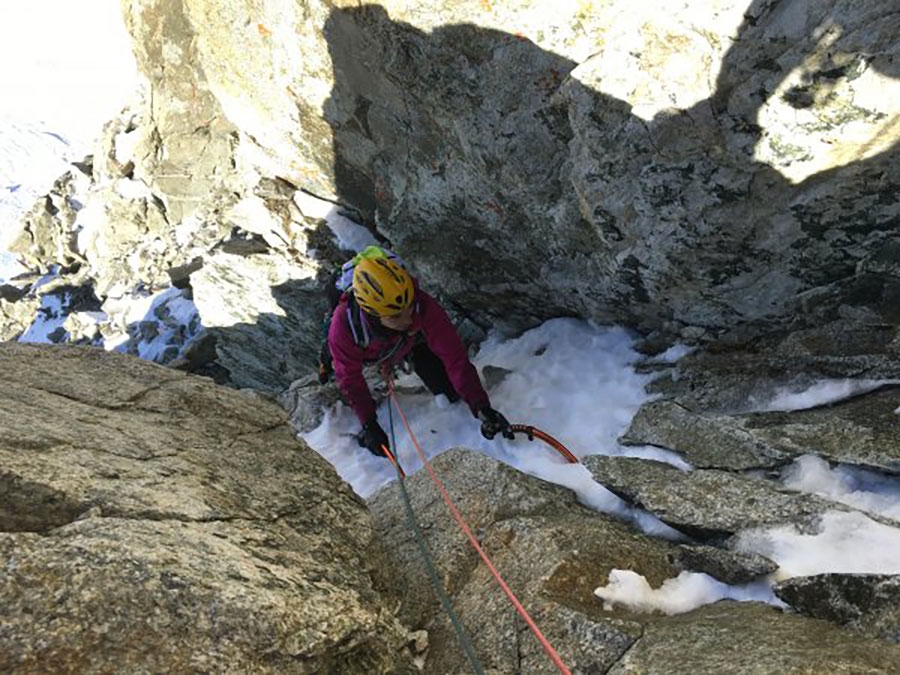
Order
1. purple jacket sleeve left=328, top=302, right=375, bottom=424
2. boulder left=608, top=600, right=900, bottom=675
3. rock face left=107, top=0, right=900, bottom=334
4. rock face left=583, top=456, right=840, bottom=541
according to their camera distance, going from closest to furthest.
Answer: boulder left=608, top=600, right=900, bottom=675
rock face left=583, top=456, right=840, bottom=541
rock face left=107, top=0, right=900, bottom=334
purple jacket sleeve left=328, top=302, right=375, bottom=424

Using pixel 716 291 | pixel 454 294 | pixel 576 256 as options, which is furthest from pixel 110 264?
pixel 716 291

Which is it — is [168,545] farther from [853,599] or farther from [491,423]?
[491,423]

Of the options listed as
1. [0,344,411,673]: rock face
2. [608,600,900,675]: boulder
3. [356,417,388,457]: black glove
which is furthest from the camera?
[356,417,388,457]: black glove

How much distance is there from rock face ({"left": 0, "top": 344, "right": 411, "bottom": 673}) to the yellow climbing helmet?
1.84 metres

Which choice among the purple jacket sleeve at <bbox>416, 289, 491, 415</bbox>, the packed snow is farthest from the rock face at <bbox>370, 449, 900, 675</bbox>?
the packed snow

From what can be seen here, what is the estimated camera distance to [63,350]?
6.66 m

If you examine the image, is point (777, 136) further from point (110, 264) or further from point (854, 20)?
point (110, 264)

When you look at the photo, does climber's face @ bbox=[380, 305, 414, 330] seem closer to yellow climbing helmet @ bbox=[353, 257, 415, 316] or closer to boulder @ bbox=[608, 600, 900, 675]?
yellow climbing helmet @ bbox=[353, 257, 415, 316]

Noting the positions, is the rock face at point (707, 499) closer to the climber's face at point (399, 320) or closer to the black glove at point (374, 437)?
the climber's face at point (399, 320)

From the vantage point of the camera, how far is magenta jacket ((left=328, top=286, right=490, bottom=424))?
286 inches

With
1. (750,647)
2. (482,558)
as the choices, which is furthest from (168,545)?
(750,647)

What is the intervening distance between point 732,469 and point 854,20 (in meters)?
3.83

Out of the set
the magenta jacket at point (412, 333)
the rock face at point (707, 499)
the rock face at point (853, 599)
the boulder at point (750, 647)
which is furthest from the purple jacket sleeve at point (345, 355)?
the rock face at point (853, 599)

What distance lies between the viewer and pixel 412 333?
776 cm
